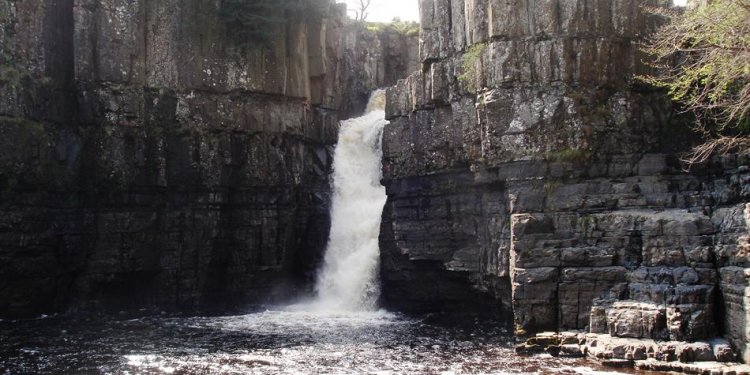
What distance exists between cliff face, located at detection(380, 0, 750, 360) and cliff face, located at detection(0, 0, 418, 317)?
7.70m

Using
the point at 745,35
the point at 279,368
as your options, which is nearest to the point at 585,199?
the point at 745,35

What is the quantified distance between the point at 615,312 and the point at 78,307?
2370 centimetres

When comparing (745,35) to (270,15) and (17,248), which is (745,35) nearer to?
(270,15)

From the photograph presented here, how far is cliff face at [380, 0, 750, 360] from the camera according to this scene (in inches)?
899

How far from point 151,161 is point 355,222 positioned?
1068 centimetres

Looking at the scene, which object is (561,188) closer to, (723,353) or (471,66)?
(471,66)

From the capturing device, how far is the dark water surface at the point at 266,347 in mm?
22203

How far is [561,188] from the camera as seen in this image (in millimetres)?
26359

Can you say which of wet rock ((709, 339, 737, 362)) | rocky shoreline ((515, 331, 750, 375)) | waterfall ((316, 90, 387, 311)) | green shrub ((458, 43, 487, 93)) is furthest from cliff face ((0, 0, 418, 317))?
wet rock ((709, 339, 737, 362))

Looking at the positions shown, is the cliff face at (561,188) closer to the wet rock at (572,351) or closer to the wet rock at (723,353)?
the wet rock at (723,353)

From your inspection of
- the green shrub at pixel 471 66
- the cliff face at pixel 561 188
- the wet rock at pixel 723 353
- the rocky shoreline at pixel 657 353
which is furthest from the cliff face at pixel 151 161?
the wet rock at pixel 723 353

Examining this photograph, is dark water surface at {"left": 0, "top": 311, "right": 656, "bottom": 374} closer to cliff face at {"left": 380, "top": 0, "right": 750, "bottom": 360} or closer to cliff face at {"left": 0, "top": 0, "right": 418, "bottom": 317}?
cliff face at {"left": 380, "top": 0, "right": 750, "bottom": 360}

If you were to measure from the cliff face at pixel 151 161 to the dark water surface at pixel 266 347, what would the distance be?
10.5 ft

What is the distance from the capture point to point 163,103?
116ft
